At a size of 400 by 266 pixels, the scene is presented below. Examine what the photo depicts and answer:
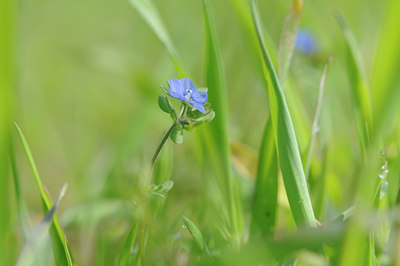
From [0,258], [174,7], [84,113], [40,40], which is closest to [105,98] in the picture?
[84,113]

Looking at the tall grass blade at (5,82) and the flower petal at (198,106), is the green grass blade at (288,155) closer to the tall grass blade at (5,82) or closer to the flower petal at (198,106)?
the flower petal at (198,106)

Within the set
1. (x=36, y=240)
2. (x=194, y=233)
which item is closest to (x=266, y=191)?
(x=194, y=233)

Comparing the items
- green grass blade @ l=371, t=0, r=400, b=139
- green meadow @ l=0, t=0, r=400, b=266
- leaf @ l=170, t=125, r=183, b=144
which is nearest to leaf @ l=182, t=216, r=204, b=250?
green meadow @ l=0, t=0, r=400, b=266

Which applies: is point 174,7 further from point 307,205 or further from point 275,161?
point 307,205

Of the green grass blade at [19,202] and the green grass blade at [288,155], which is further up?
the green grass blade at [19,202]

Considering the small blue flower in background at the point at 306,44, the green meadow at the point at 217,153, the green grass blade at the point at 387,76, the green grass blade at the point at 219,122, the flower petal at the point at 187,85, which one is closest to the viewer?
the green grass blade at the point at 387,76

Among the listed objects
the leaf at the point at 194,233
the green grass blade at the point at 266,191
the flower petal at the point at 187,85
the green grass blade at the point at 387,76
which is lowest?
the green grass blade at the point at 266,191

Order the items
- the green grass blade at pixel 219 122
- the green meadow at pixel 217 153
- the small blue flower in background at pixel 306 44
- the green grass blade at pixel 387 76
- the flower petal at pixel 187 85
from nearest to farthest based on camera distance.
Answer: the green grass blade at pixel 387 76 → the green meadow at pixel 217 153 → the flower petal at pixel 187 85 → the green grass blade at pixel 219 122 → the small blue flower in background at pixel 306 44

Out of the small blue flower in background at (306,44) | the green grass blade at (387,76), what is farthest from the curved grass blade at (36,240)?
the small blue flower in background at (306,44)
